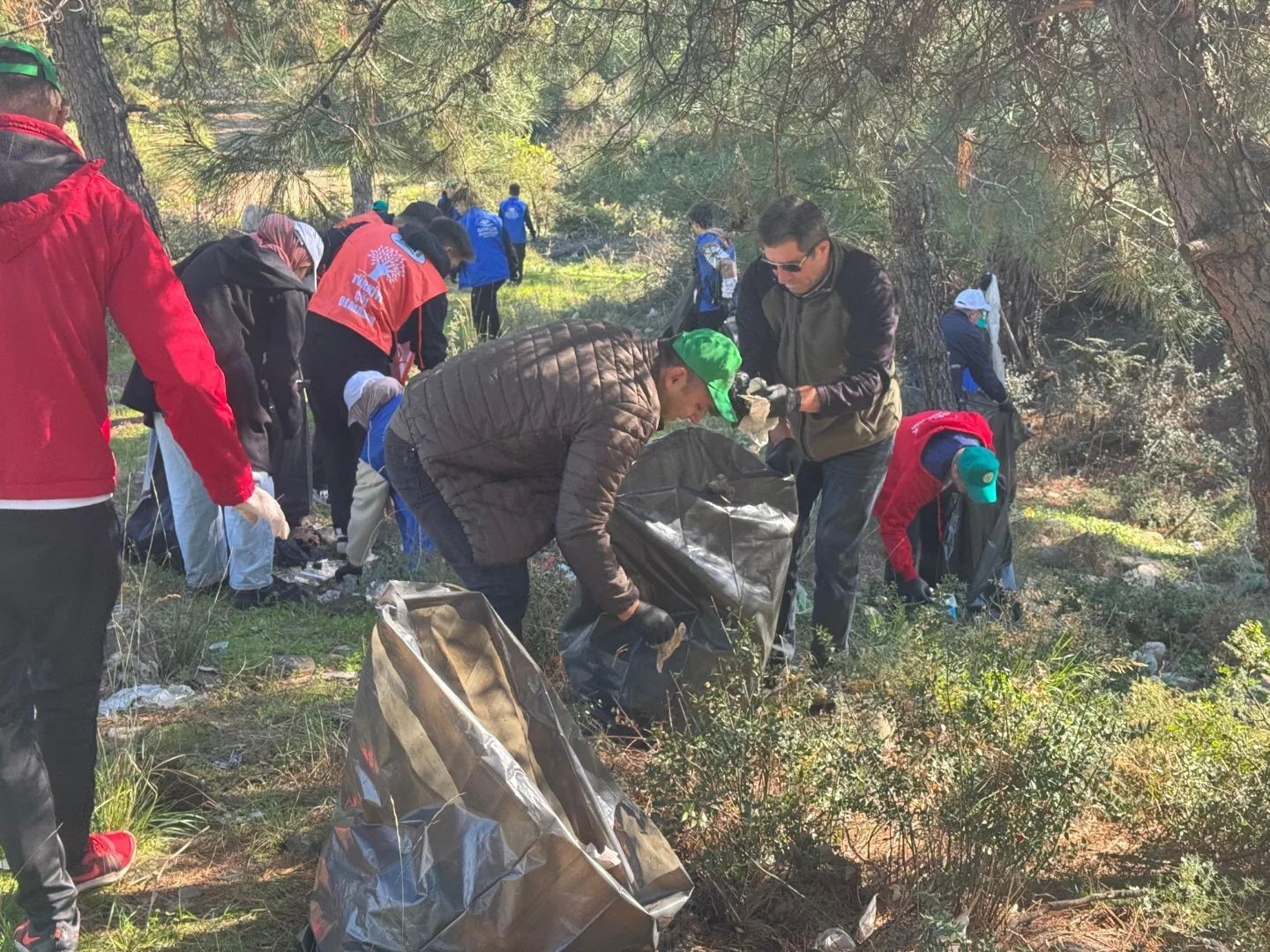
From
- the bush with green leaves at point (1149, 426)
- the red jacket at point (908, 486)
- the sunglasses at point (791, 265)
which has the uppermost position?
the sunglasses at point (791, 265)

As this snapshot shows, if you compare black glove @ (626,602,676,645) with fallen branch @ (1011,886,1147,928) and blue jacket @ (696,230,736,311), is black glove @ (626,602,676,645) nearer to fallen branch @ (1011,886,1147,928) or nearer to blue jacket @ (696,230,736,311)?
fallen branch @ (1011,886,1147,928)

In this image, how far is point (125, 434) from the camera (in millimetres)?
7703

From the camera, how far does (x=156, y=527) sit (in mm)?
4945

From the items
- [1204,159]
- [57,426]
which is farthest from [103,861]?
[1204,159]

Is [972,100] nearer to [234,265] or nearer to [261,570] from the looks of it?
[234,265]

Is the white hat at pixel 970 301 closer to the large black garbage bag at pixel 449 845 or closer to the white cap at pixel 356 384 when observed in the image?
the white cap at pixel 356 384

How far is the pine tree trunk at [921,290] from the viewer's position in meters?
7.28

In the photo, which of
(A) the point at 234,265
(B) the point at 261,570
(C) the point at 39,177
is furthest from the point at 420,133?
(C) the point at 39,177

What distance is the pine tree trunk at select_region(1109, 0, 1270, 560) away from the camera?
3.23 metres

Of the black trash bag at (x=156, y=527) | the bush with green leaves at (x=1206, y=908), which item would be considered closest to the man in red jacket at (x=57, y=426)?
the bush with green leaves at (x=1206, y=908)

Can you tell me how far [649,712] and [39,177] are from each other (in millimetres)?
1923

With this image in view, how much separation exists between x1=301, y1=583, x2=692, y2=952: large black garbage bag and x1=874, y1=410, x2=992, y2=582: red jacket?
2.35 m

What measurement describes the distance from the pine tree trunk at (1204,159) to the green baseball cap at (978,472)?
116 cm

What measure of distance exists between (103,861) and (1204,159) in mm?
3297
